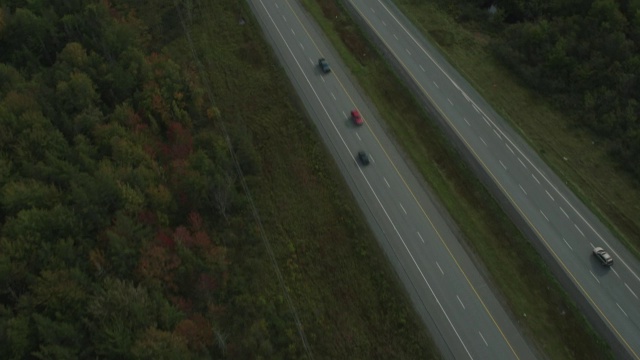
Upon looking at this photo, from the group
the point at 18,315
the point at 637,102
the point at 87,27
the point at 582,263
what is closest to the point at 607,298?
the point at 582,263

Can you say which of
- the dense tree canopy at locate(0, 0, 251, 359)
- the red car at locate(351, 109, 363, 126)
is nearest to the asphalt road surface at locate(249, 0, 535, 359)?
the red car at locate(351, 109, 363, 126)

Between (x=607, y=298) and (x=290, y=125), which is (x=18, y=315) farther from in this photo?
(x=607, y=298)

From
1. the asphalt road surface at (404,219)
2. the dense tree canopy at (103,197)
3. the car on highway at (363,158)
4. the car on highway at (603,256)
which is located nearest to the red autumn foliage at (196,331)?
the dense tree canopy at (103,197)

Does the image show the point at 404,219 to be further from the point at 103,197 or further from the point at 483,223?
the point at 103,197

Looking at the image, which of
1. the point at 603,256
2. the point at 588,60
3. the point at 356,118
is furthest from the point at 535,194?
the point at 588,60

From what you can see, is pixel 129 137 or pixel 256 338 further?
pixel 129 137

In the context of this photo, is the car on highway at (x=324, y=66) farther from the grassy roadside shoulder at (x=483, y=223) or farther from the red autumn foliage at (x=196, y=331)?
the red autumn foliage at (x=196, y=331)
